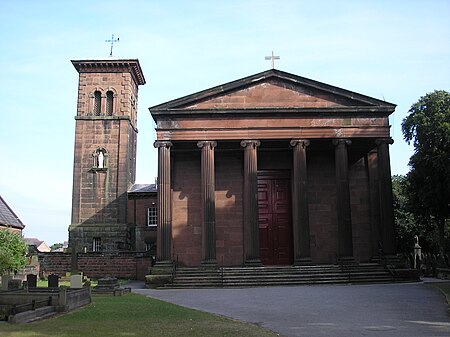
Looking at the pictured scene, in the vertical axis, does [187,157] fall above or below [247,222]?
above

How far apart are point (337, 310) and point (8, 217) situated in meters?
37.7

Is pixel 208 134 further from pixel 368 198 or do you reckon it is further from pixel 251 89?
pixel 368 198

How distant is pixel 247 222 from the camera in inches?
1033

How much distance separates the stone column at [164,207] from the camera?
25625mm

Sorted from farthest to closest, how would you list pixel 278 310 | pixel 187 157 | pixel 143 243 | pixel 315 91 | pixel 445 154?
pixel 143 243 < pixel 187 157 < pixel 315 91 < pixel 445 154 < pixel 278 310

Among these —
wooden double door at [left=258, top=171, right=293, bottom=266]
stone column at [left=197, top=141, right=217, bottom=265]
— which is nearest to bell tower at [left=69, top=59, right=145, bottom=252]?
wooden double door at [left=258, top=171, right=293, bottom=266]

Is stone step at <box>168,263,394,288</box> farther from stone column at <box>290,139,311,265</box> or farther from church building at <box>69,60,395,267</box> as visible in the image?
stone column at <box>290,139,311,265</box>

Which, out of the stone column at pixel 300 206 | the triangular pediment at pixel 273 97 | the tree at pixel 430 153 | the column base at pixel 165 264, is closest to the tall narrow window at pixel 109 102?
the triangular pediment at pixel 273 97

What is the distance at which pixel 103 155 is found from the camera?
41.0 meters

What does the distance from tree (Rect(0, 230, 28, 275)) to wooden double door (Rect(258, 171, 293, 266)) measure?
46.4 ft

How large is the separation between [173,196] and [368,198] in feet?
38.4

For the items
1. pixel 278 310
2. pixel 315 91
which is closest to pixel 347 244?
pixel 315 91

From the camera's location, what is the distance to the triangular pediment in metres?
27.2

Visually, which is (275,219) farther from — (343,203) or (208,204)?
(208,204)
